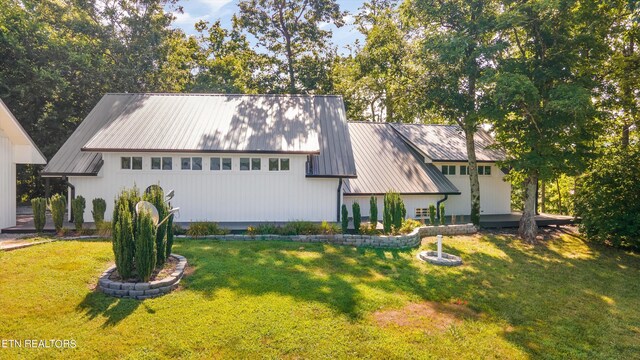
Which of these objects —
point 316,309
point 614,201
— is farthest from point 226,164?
point 614,201

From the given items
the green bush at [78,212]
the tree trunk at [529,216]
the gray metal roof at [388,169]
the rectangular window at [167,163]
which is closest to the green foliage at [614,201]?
the tree trunk at [529,216]

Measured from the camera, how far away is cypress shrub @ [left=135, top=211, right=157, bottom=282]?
6.63 metres

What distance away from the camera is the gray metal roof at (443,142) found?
17.4 metres

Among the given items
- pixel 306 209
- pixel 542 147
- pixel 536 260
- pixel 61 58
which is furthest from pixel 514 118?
pixel 61 58

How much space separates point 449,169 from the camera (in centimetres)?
1745

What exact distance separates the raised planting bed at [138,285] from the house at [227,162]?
5957 millimetres

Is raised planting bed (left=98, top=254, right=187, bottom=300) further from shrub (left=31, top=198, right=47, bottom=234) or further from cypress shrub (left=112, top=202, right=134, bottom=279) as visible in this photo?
shrub (left=31, top=198, right=47, bottom=234)

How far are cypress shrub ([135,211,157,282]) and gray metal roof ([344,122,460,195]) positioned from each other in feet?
29.9

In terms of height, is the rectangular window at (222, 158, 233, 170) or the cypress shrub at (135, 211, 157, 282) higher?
the rectangular window at (222, 158, 233, 170)

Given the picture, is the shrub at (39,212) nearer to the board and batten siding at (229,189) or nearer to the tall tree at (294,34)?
the board and batten siding at (229,189)

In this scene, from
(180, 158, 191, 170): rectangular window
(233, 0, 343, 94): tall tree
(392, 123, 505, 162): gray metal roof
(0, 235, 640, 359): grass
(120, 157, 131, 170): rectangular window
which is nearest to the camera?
(0, 235, 640, 359): grass

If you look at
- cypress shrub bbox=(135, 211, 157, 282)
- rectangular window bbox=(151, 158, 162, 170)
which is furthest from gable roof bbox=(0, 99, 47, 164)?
cypress shrub bbox=(135, 211, 157, 282)

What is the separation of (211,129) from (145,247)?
8223 millimetres

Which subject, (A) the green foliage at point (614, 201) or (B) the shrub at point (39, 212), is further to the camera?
(A) the green foliage at point (614, 201)
